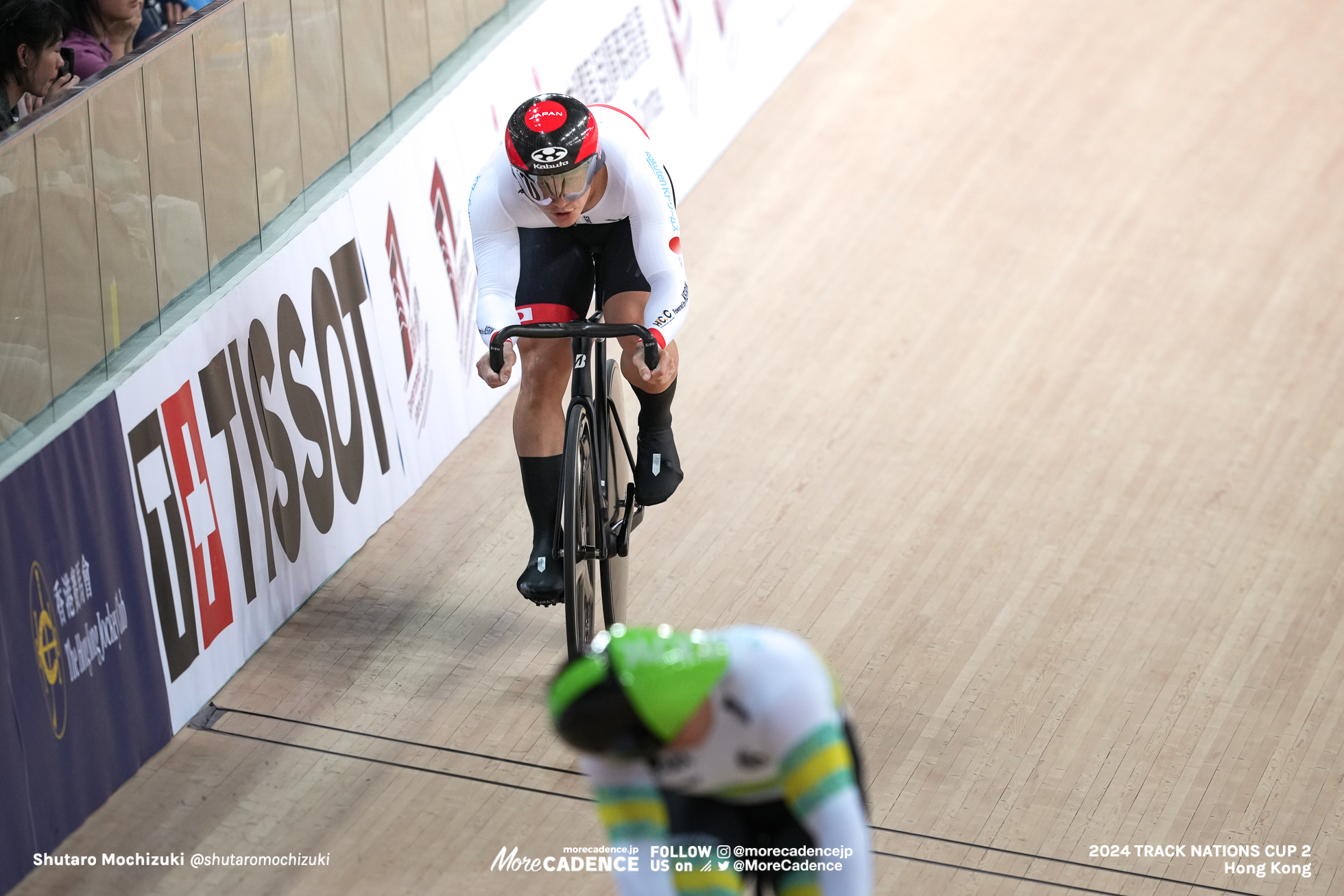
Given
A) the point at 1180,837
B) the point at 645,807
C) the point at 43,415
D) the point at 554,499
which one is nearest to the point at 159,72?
the point at 43,415

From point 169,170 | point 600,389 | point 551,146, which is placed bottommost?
point 600,389

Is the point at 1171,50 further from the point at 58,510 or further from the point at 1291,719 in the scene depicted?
the point at 58,510

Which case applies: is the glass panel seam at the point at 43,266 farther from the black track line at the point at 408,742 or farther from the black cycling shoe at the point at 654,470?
the black cycling shoe at the point at 654,470

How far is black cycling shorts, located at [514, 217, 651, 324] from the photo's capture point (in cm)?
446

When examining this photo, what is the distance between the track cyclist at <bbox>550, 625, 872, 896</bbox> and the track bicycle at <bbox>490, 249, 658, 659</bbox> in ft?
5.72

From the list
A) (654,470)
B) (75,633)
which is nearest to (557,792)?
(654,470)

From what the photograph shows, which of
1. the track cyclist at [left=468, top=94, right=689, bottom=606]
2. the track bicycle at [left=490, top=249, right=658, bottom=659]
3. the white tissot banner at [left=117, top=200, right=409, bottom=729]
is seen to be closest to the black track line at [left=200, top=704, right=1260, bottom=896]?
the white tissot banner at [left=117, top=200, right=409, bottom=729]

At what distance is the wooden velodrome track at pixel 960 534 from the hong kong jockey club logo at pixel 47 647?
0.33 metres

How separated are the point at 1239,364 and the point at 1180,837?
2.69m

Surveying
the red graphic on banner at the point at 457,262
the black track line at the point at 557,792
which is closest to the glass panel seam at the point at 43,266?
the black track line at the point at 557,792

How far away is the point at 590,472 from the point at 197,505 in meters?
1.06

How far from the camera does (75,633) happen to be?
13.3 feet

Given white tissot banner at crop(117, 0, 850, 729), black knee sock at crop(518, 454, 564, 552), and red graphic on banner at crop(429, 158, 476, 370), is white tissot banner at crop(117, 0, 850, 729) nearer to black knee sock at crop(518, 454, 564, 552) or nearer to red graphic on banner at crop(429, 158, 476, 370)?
red graphic on banner at crop(429, 158, 476, 370)

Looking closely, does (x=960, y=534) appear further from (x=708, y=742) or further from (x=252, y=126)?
(x=708, y=742)
